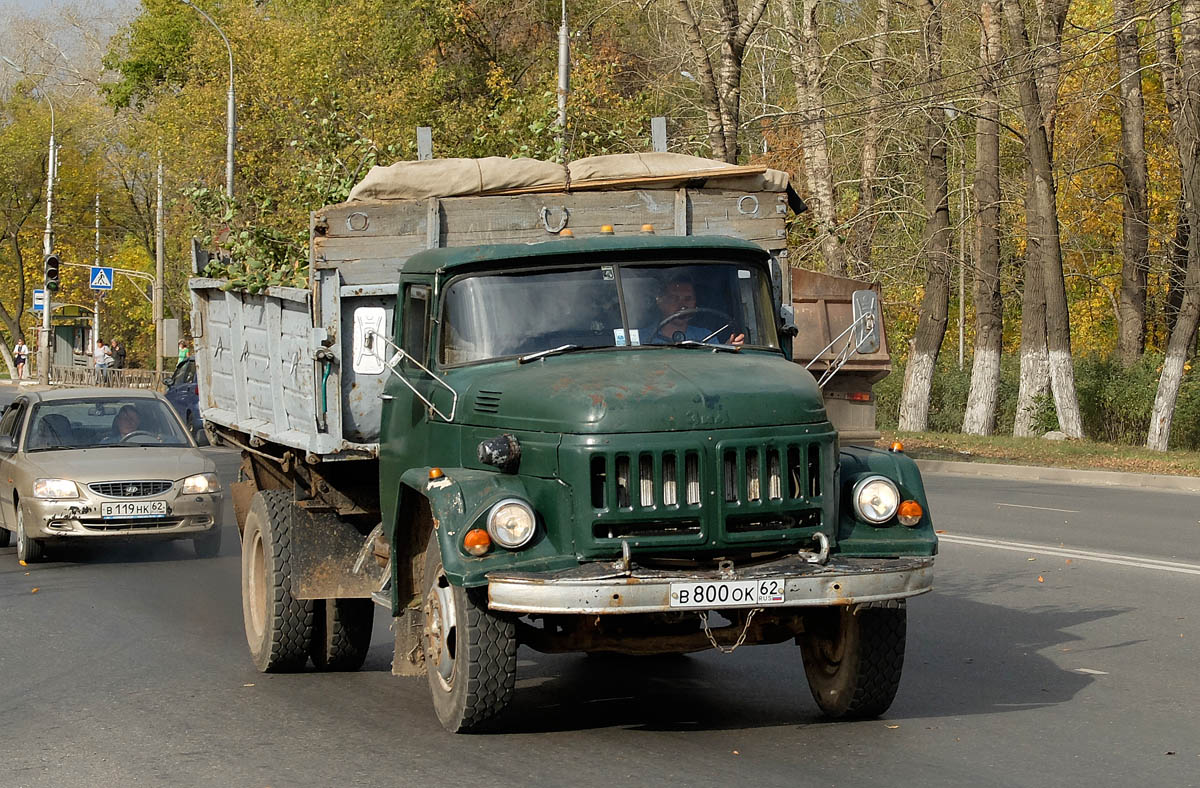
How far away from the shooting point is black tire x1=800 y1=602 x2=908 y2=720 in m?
7.08

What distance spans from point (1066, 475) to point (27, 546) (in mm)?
15292

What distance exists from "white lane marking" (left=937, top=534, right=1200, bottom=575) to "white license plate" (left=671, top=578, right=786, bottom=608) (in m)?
7.02

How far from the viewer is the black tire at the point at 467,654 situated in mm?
6598

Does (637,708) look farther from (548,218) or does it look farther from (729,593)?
(548,218)

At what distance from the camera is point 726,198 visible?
9.16m

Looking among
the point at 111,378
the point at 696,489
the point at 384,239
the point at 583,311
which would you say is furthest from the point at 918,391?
the point at 111,378

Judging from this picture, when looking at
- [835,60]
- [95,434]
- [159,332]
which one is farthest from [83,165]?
[95,434]

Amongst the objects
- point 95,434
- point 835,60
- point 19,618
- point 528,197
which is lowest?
point 19,618

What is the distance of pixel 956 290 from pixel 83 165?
129ft

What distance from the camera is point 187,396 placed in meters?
32.4

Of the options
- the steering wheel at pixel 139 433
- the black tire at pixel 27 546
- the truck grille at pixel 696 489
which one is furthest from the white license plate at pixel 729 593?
the steering wheel at pixel 139 433

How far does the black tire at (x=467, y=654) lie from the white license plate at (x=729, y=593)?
0.74 m

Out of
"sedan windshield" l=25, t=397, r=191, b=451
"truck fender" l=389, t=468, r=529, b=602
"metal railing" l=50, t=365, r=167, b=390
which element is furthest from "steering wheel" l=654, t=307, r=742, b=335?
"metal railing" l=50, t=365, r=167, b=390

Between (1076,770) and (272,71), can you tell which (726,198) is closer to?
(1076,770)
